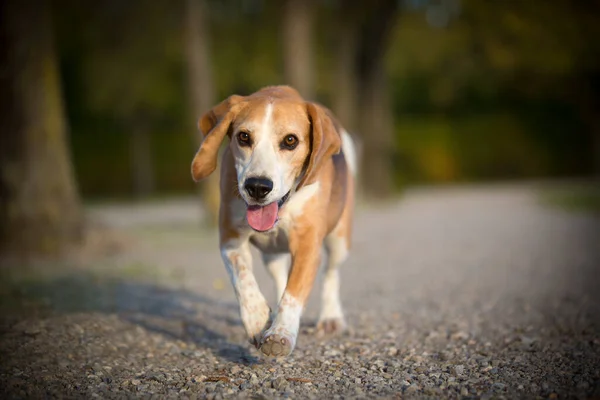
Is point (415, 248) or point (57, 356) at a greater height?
point (57, 356)

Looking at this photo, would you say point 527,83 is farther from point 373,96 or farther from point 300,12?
point 300,12

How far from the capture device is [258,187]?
3365mm

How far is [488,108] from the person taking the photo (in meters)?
27.3

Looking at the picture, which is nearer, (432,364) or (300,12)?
(432,364)

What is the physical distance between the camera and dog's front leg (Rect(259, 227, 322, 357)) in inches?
128

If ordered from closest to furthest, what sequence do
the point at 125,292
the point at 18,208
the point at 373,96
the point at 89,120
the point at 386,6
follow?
the point at 125,292, the point at 18,208, the point at 386,6, the point at 373,96, the point at 89,120

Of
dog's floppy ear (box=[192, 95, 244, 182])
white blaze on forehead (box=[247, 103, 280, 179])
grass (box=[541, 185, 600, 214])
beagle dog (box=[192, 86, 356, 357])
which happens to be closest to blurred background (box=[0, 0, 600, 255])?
grass (box=[541, 185, 600, 214])

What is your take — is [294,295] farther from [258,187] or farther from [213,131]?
[213,131]

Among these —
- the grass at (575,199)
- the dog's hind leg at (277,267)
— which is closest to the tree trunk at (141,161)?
the grass at (575,199)

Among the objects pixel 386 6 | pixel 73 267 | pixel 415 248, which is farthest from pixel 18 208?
pixel 386 6

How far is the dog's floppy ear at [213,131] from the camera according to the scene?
12.2 ft

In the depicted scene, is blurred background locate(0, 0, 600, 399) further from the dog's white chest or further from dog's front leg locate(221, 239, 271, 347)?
the dog's white chest

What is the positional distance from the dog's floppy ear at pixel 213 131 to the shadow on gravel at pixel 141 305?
45.3 inches

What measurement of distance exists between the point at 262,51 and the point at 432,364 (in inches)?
657
